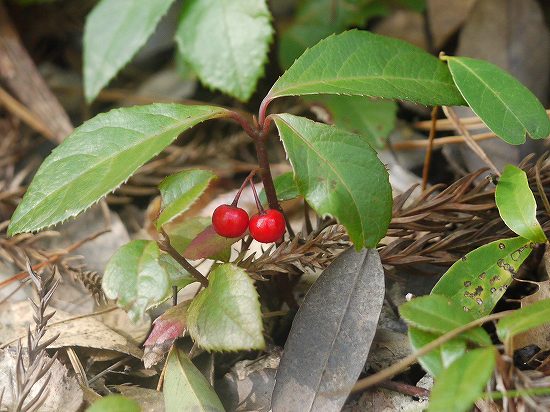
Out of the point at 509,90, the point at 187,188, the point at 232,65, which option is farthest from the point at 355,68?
the point at 232,65

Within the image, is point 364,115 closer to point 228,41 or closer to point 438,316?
point 228,41

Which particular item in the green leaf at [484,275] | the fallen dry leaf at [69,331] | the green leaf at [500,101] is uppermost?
the green leaf at [500,101]

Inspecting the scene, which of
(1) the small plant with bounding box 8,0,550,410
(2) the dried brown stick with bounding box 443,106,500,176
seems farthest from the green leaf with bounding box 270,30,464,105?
(2) the dried brown stick with bounding box 443,106,500,176

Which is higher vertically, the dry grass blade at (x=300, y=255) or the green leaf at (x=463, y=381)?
the green leaf at (x=463, y=381)

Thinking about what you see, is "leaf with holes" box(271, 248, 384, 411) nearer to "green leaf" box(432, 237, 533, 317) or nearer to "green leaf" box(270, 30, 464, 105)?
"green leaf" box(432, 237, 533, 317)

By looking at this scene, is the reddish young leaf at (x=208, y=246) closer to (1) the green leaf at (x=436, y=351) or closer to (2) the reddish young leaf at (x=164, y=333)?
(2) the reddish young leaf at (x=164, y=333)

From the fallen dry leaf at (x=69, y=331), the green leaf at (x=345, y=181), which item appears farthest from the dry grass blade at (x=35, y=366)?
the green leaf at (x=345, y=181)

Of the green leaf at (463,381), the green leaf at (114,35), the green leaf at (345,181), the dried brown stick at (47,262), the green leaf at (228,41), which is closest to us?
the green leaf at (463,381)
